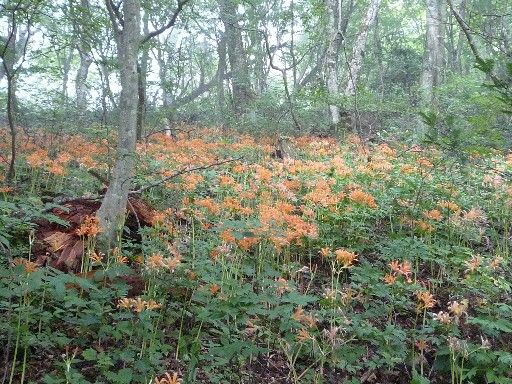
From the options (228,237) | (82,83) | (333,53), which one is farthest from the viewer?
(333,53)

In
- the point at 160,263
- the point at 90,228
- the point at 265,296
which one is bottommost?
the point at 265,296

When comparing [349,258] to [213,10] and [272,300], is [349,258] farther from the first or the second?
[213,10]

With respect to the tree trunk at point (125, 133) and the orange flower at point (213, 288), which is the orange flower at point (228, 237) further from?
the tree trunk at point (125, 133)

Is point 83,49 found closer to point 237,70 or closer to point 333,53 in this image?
point 333,53

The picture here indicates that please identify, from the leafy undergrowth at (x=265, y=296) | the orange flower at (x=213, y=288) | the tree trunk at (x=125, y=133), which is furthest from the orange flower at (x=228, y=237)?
the tree trunk at (x=125, y=133)

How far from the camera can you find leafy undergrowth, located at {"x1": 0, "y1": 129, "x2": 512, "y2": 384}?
9.22ft

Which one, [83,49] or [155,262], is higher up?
[83,49]

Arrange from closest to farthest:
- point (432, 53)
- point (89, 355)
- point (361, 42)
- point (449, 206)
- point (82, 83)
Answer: point (89, 355), point (449, 206), point (82, 83), point (361, 42), point (432, 53)

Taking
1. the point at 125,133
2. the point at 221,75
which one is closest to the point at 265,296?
the point at 125,133

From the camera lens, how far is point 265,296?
9.86 ft

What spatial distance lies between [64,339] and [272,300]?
1253 mm

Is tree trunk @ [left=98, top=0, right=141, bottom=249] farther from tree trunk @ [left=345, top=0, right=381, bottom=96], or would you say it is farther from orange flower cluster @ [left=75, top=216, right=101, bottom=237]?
tree trunk @ [left=345, top=0, right=381, bottom=96]

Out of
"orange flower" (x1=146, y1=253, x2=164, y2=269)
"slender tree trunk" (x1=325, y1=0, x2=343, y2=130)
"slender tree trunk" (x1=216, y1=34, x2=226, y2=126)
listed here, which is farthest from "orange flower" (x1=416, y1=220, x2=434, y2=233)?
"slender tree trunk" (x1=216, y1=34, x2=226, y2=126)

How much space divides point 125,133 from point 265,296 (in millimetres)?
2130
